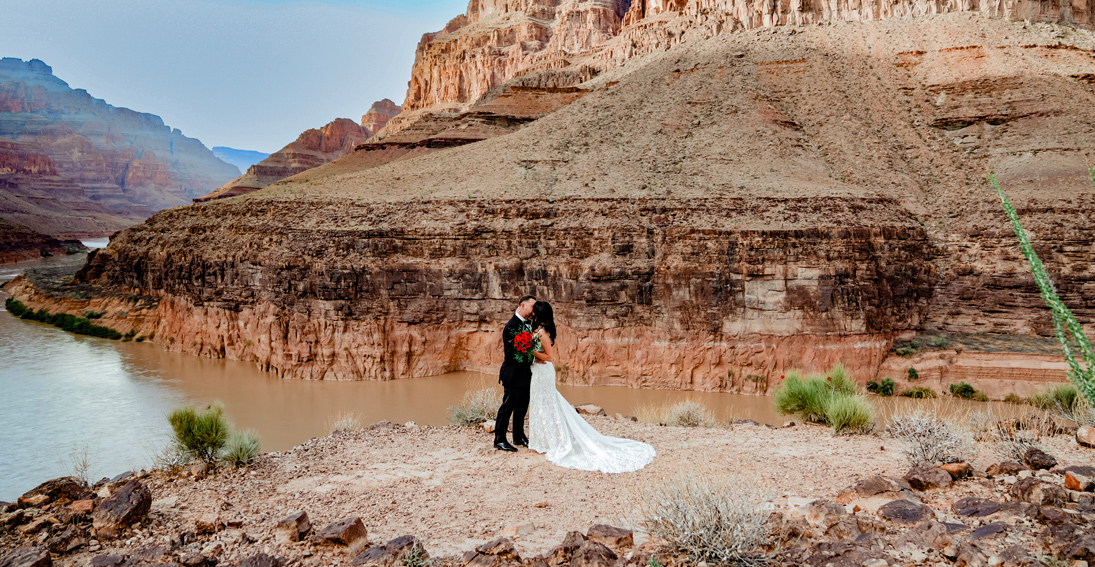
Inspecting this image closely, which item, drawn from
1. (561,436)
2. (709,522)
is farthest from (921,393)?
(709,522)

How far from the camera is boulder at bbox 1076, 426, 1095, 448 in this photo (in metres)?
7.25

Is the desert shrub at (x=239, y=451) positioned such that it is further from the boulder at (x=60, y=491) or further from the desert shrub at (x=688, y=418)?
the desert shrub at (x=688, y=418)

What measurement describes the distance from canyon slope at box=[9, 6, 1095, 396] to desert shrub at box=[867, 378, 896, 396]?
311 mm

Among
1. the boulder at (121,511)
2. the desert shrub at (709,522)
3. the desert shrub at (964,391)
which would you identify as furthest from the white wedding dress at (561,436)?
the desert shrub at (964,391)

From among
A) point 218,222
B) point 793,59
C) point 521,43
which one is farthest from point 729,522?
point 521,43

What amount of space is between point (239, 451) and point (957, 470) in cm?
810

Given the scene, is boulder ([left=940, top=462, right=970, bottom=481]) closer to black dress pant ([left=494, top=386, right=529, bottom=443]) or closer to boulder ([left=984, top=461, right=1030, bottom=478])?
boulder ([left=984, top=461, right=1030, bottom=478])

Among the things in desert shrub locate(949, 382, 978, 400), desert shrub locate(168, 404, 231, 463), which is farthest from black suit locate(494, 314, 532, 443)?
desert shrub locate(949, 382, 978, 400)

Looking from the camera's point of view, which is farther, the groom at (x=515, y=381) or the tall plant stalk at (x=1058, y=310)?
the groom at (x=515, y=381)

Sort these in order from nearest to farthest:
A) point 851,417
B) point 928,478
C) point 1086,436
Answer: point 928,478
point 1086,436
point 851,417

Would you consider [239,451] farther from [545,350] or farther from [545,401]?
[545,350]

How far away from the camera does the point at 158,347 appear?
2612 centimetres

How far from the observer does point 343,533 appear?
505cm

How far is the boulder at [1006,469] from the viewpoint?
6.00 meters
